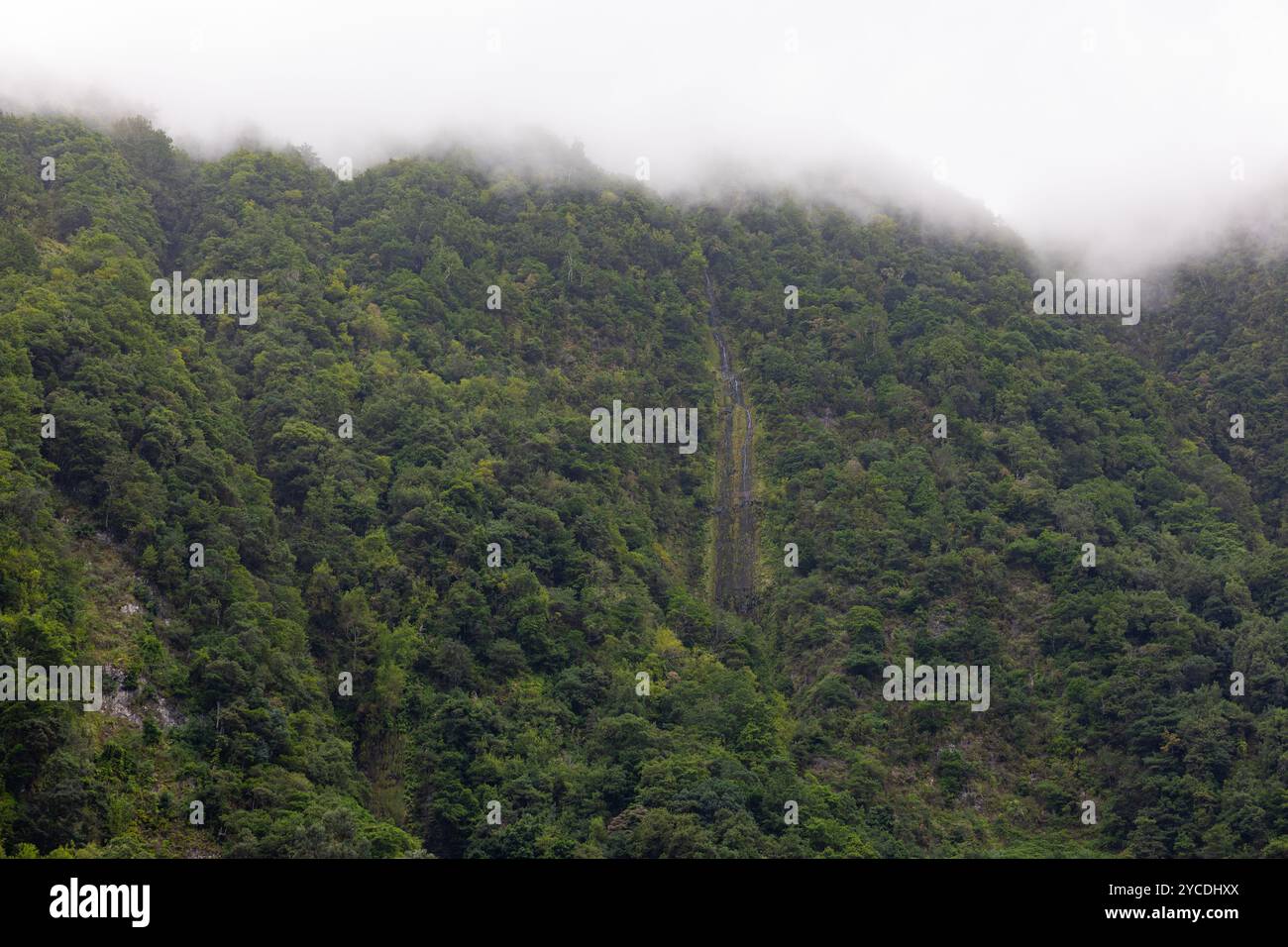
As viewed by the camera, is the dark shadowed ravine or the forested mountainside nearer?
the forested mountainside

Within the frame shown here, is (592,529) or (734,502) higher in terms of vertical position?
(734,502)

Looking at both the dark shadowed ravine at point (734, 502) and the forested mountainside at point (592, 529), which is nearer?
the forested mountainside at point (592, 529)

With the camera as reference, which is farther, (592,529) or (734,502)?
(734,502)
